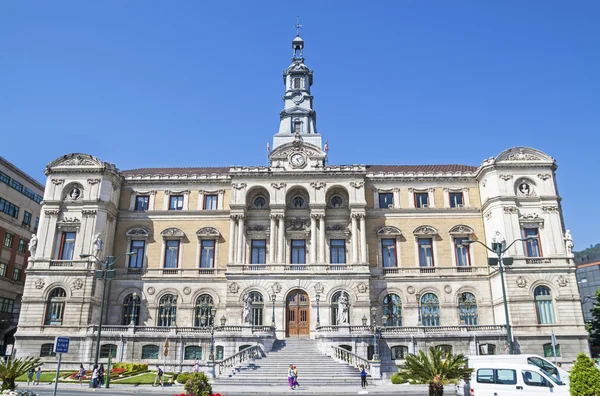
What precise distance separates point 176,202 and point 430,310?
85.7 feet

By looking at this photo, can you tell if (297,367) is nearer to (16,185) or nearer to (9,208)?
(9,208)

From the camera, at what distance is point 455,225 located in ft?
154

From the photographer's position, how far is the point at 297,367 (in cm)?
3469

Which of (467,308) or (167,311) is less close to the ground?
(467,308)

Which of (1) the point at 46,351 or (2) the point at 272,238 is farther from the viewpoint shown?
(2) the point at 272,238

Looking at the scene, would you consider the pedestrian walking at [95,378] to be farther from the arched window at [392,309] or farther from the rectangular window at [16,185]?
the rectangular window at [16,185]

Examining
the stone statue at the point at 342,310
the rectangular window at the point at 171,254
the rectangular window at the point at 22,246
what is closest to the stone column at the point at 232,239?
the rectangular window at the point at 171,254

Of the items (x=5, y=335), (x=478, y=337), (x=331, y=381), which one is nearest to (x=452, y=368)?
(x=331, y=381)

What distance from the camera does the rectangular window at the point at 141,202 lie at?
161 feet

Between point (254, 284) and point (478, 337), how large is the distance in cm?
1917

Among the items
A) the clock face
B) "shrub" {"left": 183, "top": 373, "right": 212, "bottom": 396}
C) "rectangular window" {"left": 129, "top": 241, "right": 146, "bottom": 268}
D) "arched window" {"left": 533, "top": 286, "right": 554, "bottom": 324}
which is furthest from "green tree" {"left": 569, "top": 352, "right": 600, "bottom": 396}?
"rectangular window" {"left": 129, "top": 241, "right": 146, "bottom": 268}

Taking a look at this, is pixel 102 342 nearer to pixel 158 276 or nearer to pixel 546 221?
pixel 158 276

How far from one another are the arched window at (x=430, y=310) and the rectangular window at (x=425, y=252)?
288 cm

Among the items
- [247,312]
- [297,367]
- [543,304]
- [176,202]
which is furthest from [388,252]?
[176,202]
